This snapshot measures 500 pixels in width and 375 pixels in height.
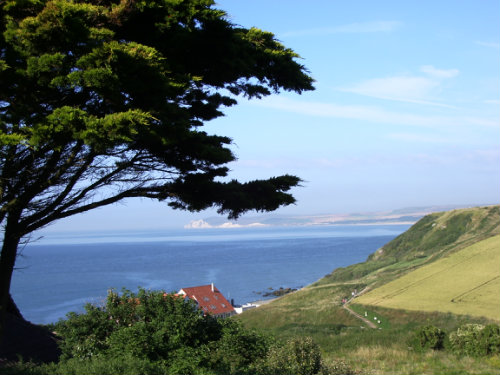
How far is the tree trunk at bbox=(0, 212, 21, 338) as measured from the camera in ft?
19.8

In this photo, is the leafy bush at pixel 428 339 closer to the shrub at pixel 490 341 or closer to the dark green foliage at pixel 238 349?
the shrub at pixel 490 341

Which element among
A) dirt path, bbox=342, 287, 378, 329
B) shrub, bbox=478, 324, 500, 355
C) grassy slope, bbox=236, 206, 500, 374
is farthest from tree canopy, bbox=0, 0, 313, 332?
dirt path, bbox=342, 287, 378, 329

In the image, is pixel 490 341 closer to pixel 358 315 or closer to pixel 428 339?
pixel 428 339

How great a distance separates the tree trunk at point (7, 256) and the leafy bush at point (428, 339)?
46.4 ft

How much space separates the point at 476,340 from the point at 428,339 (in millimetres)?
1585

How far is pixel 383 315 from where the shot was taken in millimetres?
35094

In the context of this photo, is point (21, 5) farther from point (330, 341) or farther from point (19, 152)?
point (330, 341)

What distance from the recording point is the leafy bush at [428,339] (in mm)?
16672

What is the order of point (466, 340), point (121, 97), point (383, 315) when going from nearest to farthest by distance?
1. point (121, 97)
2. point (466, 340)
3. point (383, 315)

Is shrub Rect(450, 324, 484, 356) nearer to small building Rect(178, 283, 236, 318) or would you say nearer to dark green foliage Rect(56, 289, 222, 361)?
dark green foliage Rect(56, 289, 222, 361)

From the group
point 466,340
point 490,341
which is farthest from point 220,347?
point 466,340

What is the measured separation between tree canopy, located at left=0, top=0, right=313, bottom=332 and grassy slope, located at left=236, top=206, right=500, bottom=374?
7.86 metres

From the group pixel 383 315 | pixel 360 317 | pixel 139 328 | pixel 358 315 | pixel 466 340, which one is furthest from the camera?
pixel 358 315

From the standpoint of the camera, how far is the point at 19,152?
595 cm
